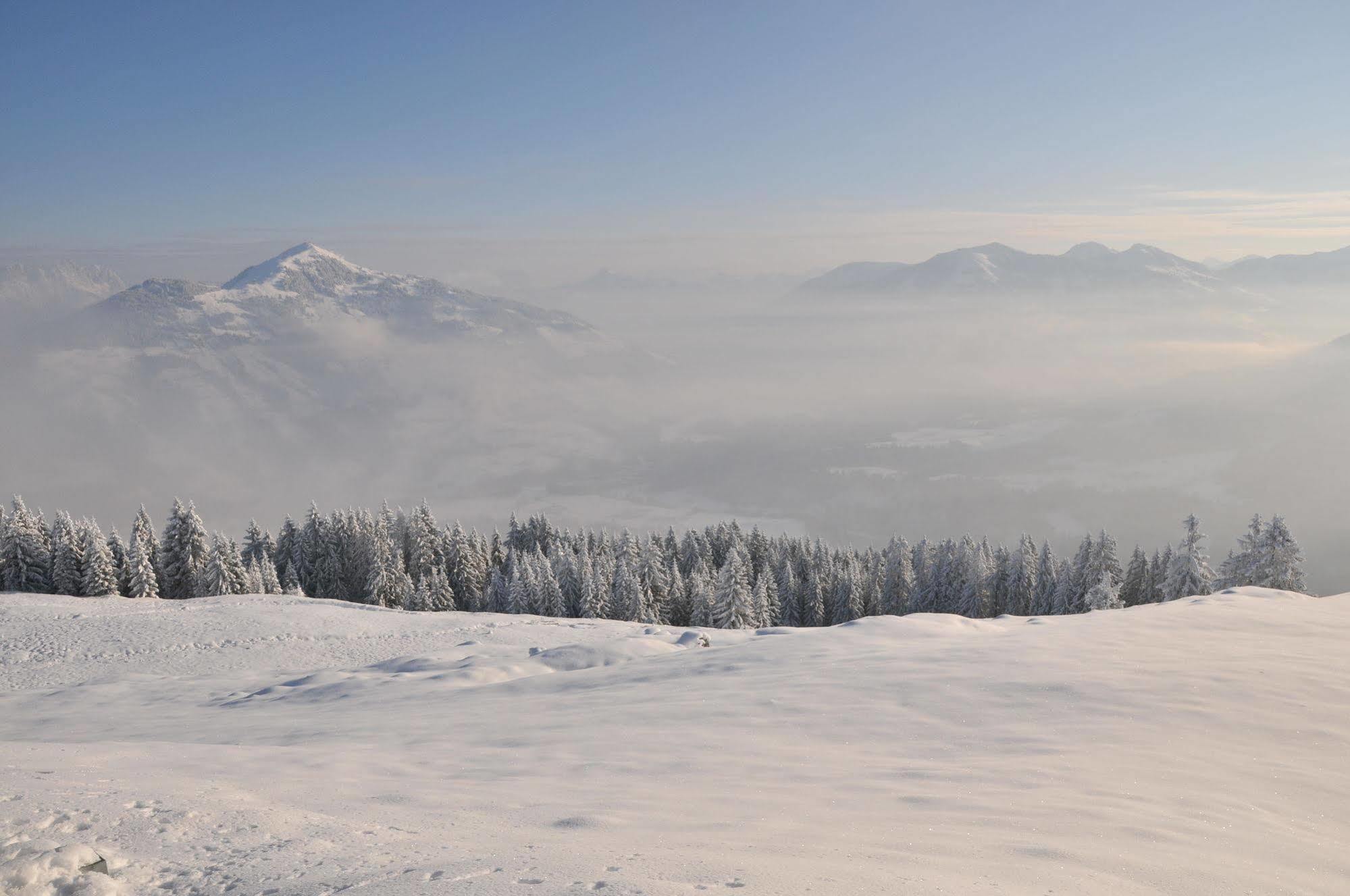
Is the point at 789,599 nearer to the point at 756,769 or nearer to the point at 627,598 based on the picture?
the point at 627,598

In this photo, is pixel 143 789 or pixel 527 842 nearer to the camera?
pixel 527 842

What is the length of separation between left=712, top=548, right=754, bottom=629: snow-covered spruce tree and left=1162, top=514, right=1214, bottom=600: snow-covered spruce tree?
96.3 feet

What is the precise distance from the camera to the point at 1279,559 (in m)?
42.6

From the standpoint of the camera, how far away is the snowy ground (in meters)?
6.10

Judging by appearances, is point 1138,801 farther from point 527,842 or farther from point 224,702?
point 224,702

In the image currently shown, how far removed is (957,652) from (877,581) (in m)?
62.5

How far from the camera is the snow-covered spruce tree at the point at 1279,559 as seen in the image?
139 feet

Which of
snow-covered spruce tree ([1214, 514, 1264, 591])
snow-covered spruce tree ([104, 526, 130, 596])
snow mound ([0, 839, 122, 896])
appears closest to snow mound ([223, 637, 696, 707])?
snow mound ([0, 839, 122, 896])

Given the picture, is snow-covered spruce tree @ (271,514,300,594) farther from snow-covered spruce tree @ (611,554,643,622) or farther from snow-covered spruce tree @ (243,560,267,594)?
snow-covered spruce tree @ (611,554,643,622)

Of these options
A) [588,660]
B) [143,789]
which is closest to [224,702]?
[588,660]

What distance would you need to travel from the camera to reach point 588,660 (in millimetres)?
19016

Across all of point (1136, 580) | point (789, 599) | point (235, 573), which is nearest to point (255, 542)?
point (235, 573)

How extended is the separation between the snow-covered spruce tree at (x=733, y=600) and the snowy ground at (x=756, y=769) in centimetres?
3550

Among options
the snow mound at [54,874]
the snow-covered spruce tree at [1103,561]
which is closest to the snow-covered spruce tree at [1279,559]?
the snow-covered spruce tree at [1103,561]
